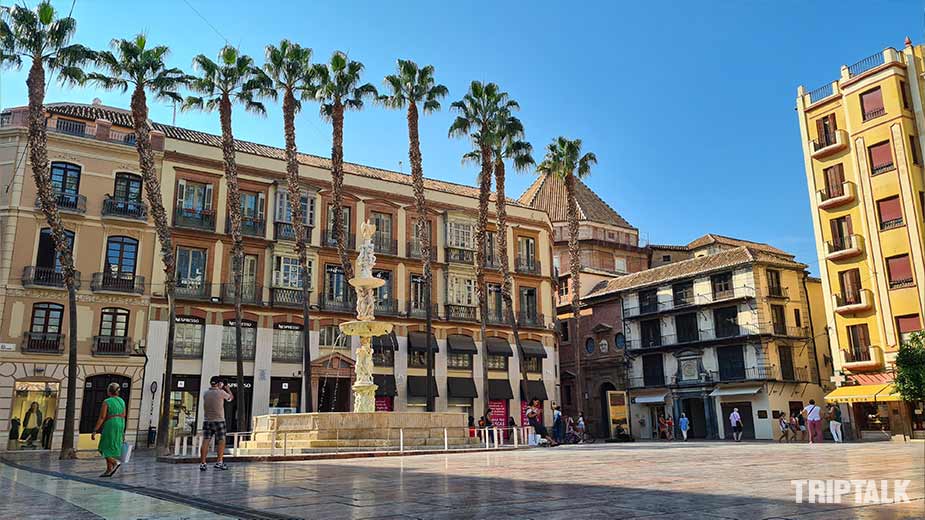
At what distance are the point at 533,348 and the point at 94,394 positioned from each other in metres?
25.2

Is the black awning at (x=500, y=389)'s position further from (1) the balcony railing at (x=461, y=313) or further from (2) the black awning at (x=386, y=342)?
(2) the black awning at (x=386, y=342)

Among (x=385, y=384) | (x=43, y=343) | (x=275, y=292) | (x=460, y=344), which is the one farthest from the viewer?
(x=460, y=344)

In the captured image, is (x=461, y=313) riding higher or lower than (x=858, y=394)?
higher

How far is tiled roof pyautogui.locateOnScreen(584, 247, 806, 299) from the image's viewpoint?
44.6 metres

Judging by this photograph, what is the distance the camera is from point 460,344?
41.6 metres

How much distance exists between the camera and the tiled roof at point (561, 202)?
202 ft

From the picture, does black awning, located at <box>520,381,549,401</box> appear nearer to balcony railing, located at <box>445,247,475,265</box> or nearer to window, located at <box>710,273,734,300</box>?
balcony railing, located at <box>445,247,475,265</box>

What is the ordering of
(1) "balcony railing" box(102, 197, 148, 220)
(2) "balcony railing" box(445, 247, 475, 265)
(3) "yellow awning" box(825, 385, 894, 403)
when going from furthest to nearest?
(2) "balcony railing" box(445, 247, 475, 265)
(1) "balcony railing" box(102, 197, 148, 220)
(3) "yellow awning" box(825, 385, 894, 403)

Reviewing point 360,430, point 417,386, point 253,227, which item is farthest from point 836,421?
point 253,227

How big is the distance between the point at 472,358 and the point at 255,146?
19407 mm

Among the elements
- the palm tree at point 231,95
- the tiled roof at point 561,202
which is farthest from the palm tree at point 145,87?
the tiled roof at point 561,202

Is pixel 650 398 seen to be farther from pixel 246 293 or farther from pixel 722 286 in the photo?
pixel 246 293

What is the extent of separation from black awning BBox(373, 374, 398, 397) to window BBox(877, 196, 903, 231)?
27100 millimetres

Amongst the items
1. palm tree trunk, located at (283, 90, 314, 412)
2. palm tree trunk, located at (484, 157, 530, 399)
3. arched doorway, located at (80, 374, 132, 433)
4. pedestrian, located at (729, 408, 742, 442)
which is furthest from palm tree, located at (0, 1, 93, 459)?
pedestrian, located at (729, 408, 742, 442)
